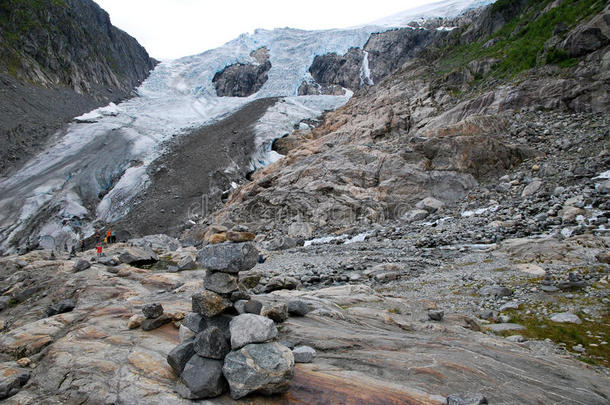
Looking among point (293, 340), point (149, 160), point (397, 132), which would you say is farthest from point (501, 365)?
point (149, 160)

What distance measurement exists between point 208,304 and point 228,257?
67 cm

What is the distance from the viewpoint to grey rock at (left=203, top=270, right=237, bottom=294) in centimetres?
452

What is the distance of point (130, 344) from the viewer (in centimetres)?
484

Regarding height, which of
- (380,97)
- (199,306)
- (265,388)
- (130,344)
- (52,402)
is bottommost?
(52,402)

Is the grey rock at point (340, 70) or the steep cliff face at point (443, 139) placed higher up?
the grey rock at point (340, 70)

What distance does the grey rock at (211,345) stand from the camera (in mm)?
3777

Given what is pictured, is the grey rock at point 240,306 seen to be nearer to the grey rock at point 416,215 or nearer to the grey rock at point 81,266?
the grey rock at point 81,266

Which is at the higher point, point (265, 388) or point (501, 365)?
point (501, 365)

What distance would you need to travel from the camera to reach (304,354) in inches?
163

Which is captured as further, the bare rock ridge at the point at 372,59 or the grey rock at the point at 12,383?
the bare rock ridge at the point at 372,59

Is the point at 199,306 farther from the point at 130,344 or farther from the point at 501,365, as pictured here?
the point at 501,365

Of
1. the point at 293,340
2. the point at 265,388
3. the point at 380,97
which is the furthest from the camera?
the point at 380,97

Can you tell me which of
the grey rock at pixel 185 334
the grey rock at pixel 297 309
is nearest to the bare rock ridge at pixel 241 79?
the grey rock at pixel 297 309

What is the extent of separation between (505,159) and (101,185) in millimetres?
36783
